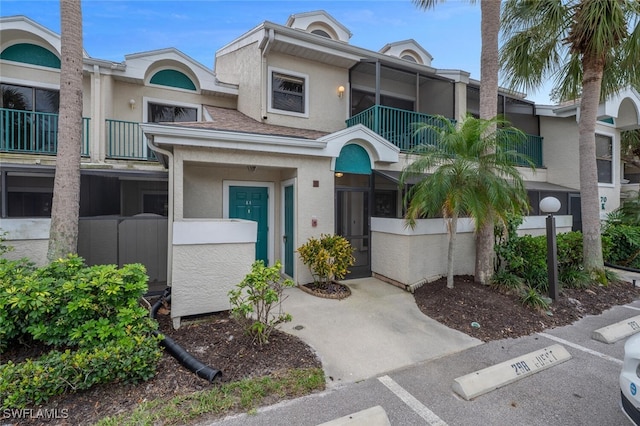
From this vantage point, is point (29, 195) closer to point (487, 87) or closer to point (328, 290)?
point (328, 290)

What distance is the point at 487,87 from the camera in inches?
275

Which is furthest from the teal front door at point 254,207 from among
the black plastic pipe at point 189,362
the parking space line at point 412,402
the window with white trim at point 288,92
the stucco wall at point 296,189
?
the parking space line at point 412,402

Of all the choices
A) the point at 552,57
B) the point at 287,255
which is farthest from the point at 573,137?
the point at 287,255

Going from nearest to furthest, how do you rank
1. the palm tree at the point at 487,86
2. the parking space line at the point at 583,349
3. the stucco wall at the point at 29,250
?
the parking space line at the point at 583,349
the stucco wall at the point at 29,250
the palm tree at the point at 487,86

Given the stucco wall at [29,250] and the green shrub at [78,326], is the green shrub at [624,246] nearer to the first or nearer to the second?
the green shrub at [78,326]

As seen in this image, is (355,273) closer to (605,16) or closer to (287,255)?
(287,255)

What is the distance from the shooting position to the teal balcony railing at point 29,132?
8203 mm

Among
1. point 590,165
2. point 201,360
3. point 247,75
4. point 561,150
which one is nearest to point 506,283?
point 590,165

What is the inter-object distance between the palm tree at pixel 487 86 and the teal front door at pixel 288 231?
182 inches

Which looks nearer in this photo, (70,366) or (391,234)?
(70,366)

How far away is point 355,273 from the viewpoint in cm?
824

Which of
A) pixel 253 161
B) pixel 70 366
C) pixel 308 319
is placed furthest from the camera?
pixel 253 161

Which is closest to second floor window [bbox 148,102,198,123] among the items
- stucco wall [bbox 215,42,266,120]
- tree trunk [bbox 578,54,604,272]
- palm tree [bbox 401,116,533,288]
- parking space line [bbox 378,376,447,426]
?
stucco wall [bbox 215,42,266,120]

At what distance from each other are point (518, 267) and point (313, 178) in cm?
555
